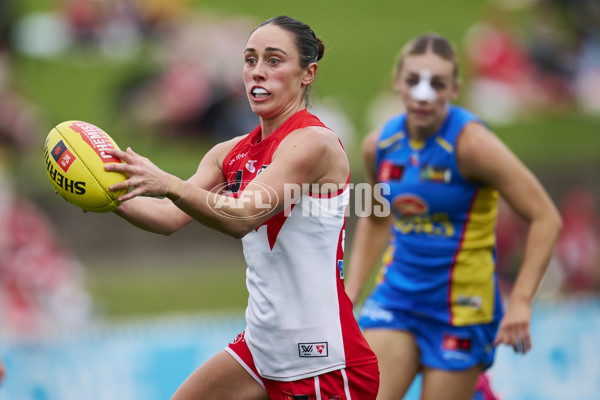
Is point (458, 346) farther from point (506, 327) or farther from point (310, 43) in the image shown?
point (310, 43)

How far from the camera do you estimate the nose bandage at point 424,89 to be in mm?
4922

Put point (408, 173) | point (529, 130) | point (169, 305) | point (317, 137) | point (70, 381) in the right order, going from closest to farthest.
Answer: point (317, 137) → point (408, 173) → point (70, 381) → point (169, 305) → point (529, 130)

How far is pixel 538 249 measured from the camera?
477cm

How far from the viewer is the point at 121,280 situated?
41.4 ft

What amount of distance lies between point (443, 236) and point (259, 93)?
1.71 m

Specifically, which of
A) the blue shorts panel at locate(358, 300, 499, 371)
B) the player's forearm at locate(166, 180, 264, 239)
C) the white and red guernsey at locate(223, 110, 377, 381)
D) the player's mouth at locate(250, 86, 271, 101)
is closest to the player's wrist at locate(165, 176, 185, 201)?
the player's forearm at locate(166, 180, 264, 239)

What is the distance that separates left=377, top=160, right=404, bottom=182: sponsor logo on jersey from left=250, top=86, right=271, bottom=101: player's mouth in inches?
62.3

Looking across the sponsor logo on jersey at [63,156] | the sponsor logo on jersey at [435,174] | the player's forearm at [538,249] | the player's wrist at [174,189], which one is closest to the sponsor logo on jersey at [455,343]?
the player's forearm at [538,249]

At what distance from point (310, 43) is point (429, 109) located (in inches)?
51.9

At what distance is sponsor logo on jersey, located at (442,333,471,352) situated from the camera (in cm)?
488

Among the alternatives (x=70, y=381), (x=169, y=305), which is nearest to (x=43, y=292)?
(x=169, y=305)

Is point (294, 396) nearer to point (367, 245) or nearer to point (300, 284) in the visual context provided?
point (300, 284)

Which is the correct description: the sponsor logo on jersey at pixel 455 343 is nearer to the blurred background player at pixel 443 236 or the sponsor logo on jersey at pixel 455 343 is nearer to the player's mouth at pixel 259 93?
the blurred background player at pixel 443 236

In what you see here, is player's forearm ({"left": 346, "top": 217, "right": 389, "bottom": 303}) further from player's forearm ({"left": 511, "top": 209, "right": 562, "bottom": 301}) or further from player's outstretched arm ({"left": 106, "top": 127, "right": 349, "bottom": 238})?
player's outstretched arm ({"left": 106, "top": 127, "right": 349, "bottom": 238})
